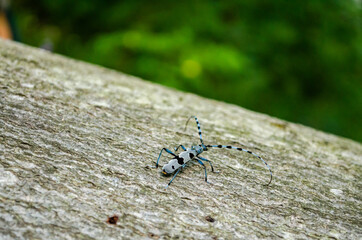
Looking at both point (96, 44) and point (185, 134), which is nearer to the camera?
point (185, 134)

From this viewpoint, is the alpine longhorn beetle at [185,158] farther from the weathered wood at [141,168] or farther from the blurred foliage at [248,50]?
the blurred foliage at [248,50]

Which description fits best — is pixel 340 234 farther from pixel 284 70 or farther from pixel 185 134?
pixel 284 70

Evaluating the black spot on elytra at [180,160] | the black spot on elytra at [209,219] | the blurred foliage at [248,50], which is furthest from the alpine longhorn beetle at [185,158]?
the blurred foliage at [248,50]

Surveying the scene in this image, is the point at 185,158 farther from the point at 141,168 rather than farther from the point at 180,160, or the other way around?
the point at 141,168

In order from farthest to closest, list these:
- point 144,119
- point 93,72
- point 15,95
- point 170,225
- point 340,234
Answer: point 93,72, point 144,119, point 15,95, point 340,234, point 170,225

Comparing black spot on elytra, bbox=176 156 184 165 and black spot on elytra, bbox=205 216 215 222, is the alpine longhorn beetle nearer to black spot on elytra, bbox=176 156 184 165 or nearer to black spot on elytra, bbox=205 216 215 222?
black spot on elytra, bbox=176 156 184 165

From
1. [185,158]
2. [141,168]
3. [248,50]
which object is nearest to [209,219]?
[141,168]

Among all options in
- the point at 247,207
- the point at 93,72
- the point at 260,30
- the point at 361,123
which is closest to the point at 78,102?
the point at 93,72

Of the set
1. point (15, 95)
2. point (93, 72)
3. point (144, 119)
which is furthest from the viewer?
point (93, 72)
